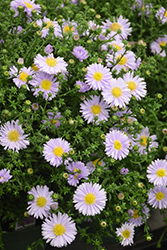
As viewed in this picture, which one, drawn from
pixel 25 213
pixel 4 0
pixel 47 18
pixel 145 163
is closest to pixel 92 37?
pixel 47 18

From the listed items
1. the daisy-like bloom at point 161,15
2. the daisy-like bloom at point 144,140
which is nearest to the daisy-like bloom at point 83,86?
the daisy-like bloom at point 144,140

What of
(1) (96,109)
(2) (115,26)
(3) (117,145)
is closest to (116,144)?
(3) (117,145)

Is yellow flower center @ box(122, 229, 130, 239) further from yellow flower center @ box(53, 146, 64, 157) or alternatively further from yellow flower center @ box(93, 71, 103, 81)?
yellow flower center @ box(93, 71, 103, 81)

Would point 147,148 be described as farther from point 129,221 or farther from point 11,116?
point 11,116

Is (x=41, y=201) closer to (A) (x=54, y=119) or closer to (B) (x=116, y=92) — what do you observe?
(A) (x=54, y=119)

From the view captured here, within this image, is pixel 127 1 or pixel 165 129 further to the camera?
pixel 127 1

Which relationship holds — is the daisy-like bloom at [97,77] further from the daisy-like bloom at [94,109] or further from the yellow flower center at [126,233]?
the yellow flower center at [126,233]

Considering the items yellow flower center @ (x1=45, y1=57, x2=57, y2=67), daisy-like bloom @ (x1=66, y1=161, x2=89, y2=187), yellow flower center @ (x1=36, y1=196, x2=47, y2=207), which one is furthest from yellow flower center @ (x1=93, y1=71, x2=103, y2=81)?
yellow flower center @ (x1=36, y1=196, x2=47, y2=207)
